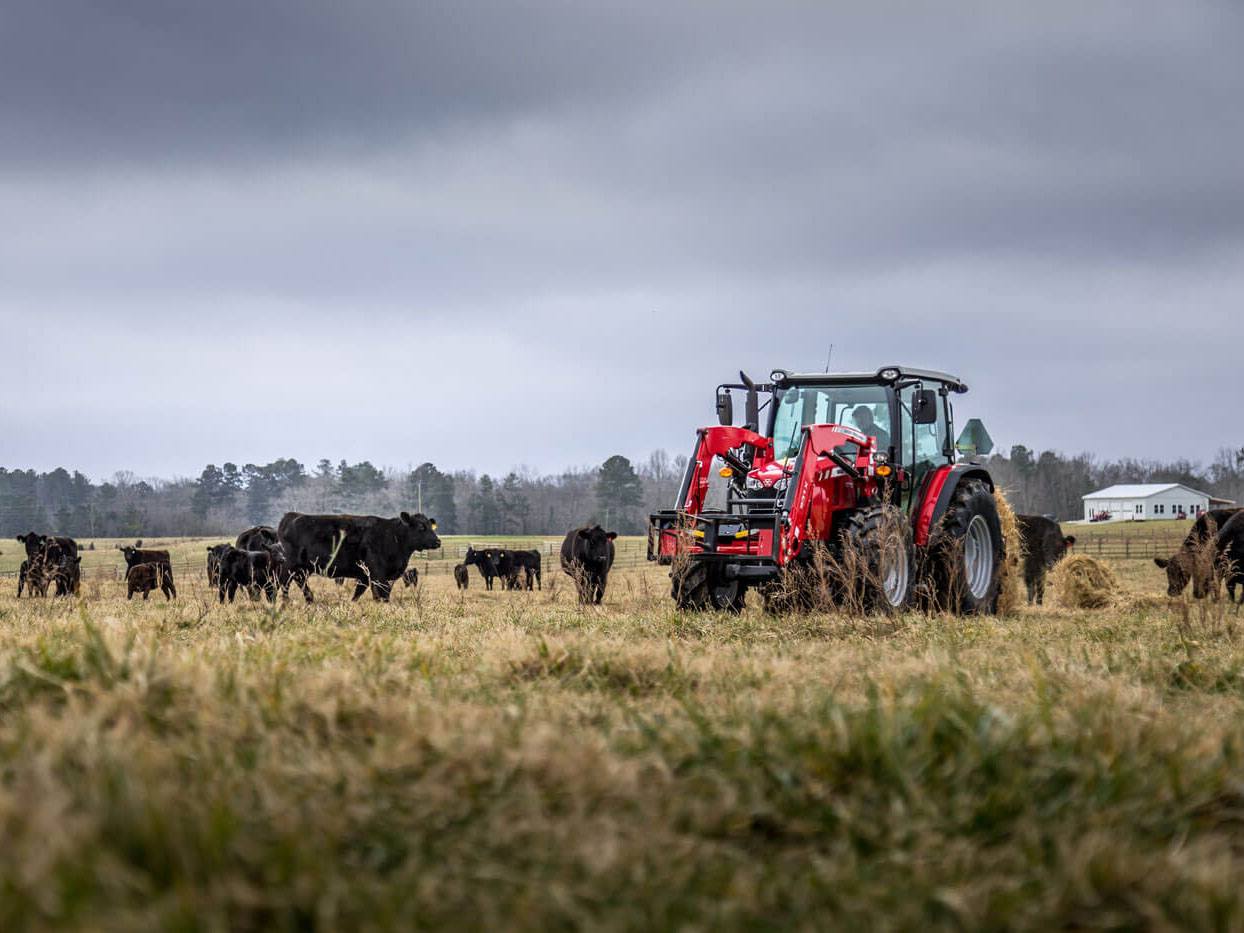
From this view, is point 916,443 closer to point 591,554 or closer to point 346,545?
point 591,554

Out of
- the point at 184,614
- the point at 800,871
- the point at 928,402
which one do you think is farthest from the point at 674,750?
the point at 928,402

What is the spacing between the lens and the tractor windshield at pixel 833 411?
39.3 feet

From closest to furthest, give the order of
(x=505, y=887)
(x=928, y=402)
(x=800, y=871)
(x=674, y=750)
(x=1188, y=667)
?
(x=505, y=887) < (x=800, y=871) < (x=674, y=750) < (x=1188, y=667) < (x=928, y=402)

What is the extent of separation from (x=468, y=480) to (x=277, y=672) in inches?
5224

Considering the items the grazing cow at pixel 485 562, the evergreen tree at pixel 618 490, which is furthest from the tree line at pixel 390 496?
the grazing cow at pixel 485 562

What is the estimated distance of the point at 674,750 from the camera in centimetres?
334

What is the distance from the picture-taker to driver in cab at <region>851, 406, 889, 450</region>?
39.0 ft

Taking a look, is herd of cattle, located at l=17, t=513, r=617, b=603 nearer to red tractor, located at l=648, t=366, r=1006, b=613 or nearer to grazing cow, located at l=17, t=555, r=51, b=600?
grazing cow, located at l=17, t=555, r=51, b=600

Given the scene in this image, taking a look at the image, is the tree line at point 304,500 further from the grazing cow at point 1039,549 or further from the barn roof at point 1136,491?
the grazing cow at point 1039,549

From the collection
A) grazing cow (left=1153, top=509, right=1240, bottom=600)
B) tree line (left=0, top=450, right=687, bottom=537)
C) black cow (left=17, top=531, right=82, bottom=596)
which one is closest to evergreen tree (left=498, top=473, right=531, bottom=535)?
tree line (left=0, top=450, right=687, bottom=537)

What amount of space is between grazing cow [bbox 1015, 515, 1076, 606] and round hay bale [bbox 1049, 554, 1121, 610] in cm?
149

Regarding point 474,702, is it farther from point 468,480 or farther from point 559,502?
point 468,480

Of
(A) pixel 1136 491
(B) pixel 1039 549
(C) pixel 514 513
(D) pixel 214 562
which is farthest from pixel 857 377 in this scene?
(A) pixel 1136 491

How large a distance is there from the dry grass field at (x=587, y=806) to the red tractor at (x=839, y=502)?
532 cm
